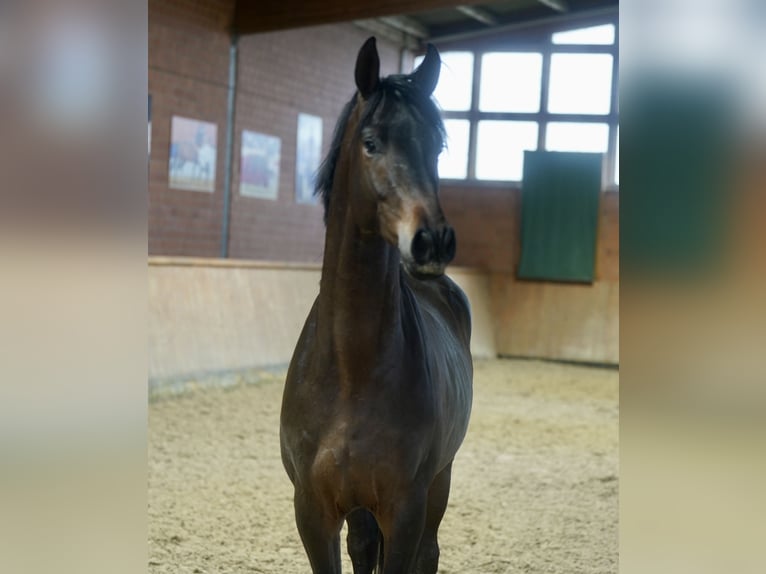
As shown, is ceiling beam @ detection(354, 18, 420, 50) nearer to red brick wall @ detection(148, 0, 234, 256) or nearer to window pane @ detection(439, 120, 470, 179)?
window pane @ detection(439, 120, 470, 179)

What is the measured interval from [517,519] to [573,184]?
863cm

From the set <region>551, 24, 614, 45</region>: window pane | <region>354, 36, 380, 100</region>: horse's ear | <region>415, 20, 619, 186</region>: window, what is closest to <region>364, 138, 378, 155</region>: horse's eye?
<region>354, 36, 380, 100</region>: horse's ear

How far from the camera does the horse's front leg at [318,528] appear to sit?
6.97 ft

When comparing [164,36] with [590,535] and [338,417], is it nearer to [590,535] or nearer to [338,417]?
[590,535]

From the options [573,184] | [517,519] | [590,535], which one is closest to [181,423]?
[517,519]

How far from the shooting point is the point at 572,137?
12898 mm

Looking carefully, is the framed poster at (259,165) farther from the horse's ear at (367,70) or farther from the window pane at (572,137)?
the horse's ear at (367,70)

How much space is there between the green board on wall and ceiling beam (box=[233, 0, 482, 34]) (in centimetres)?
314

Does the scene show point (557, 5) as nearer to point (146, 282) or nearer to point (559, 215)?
point (559, 215)

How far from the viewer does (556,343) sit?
11570mm

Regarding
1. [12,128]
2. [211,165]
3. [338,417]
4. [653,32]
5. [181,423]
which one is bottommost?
[181,423]

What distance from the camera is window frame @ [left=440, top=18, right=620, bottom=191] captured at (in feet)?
41.2

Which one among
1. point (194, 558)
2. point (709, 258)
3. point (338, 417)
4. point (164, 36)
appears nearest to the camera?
point (709, 258)

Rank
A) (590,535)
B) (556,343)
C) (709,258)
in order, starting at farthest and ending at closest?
(556,343), (590,535), (709,258)
